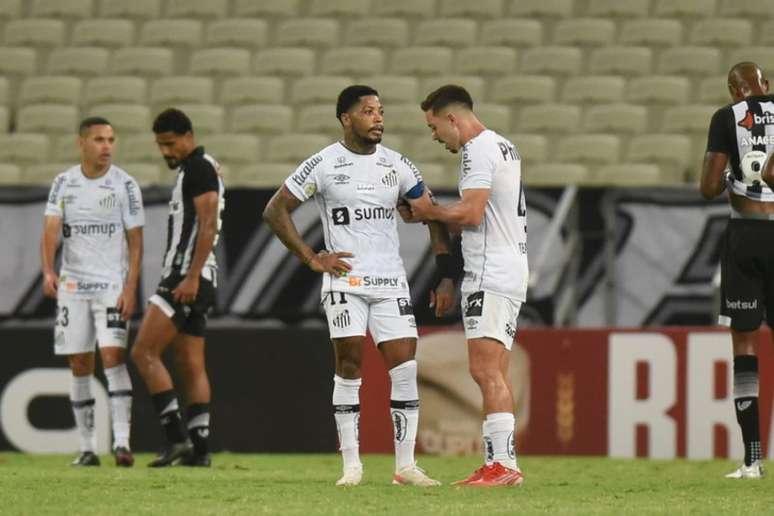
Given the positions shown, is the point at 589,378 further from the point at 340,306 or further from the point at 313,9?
the point at 313,9

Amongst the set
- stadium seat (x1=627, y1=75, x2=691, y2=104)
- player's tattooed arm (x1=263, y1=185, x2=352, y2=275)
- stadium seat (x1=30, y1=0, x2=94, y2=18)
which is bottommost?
player's tattooed arm (x1=263, y1=185, x2=352, y2=275)

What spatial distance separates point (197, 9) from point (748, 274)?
879cm

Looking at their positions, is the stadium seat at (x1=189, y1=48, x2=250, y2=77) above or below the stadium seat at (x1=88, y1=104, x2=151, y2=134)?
above

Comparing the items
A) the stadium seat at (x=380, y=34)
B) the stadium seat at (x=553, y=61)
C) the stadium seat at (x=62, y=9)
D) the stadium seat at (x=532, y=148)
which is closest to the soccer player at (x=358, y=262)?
the stadium seat at (x=532, y=148)

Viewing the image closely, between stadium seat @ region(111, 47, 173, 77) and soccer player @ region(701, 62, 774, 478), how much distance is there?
26.4 feet

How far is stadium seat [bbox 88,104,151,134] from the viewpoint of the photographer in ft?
47.6

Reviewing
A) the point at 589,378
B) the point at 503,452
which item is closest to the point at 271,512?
the point at 503,452

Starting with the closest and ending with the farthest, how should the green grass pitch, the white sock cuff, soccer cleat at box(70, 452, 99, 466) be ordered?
1. the green grass pitch
2. soccer cleat at box(70, 452, 99, 466)
3. the white sock cuff

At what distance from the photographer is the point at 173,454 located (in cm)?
943

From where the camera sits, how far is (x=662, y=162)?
13.9m

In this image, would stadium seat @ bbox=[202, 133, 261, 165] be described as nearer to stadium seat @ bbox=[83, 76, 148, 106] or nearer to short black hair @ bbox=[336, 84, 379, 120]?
stadium seat @ bbox=[83, 76, 148, 106]

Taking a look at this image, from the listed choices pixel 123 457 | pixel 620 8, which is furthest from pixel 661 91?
pixel 123 457

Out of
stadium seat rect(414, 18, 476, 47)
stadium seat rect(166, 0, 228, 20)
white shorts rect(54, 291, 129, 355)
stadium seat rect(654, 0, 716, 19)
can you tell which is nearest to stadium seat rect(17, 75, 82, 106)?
stadium seat rect(166, 0, 228, 20)

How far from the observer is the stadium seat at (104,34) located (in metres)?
15.4
